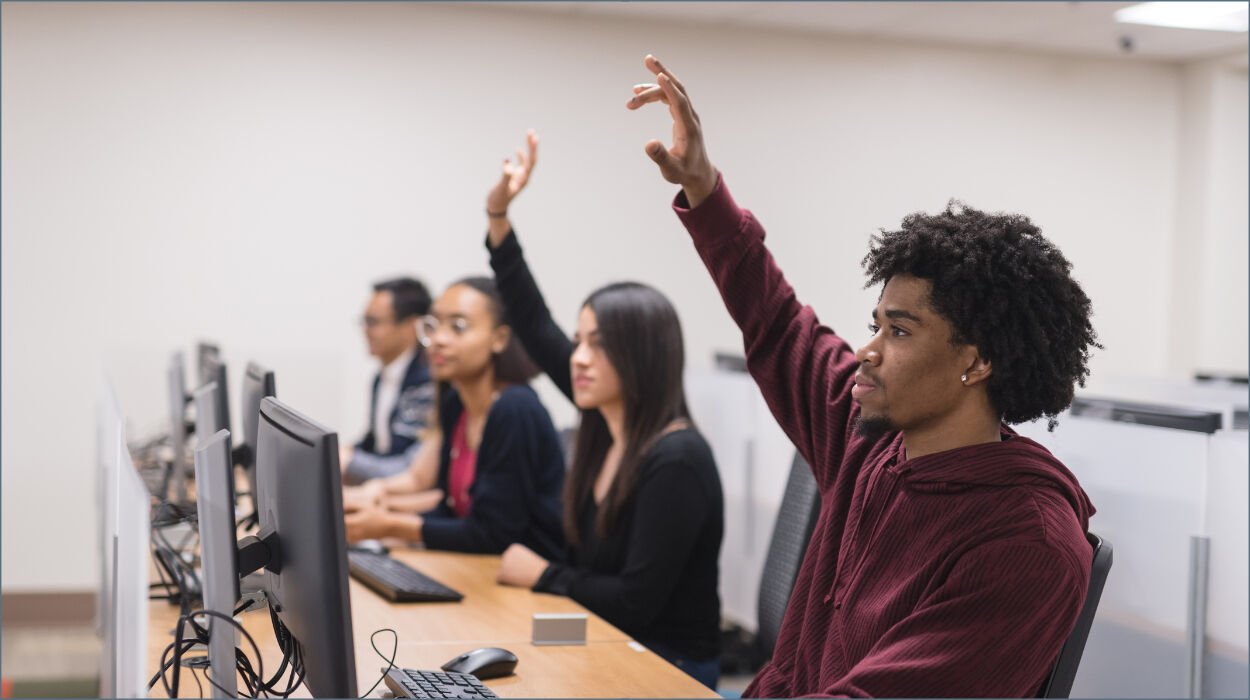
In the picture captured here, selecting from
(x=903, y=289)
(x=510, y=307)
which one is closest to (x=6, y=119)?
(x=510, y=307)

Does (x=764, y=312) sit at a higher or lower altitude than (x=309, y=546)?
higher

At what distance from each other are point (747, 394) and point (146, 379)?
9.42ft

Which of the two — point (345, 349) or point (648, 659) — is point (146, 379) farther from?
point (648, 659)

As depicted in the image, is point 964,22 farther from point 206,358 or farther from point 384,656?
point 384,656

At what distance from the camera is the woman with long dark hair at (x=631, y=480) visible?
2.18m

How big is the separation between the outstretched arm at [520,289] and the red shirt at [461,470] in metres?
0.44

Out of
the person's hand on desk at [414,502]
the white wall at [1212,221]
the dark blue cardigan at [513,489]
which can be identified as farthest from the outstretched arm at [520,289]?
the white wall at [1212,221]

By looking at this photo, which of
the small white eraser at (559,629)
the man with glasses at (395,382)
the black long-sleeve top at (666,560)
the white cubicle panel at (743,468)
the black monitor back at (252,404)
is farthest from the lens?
the man with glasses at (395,382)

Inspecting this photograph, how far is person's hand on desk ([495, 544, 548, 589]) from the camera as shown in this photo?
2.38 m

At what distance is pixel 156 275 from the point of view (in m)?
4.95

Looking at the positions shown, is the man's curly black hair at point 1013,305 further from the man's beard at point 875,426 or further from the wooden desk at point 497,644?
the wooden desk at point 497,644

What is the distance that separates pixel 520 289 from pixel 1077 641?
5.28 feet

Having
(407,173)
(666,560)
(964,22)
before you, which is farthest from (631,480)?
(964,22)

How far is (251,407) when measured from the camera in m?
2.23
